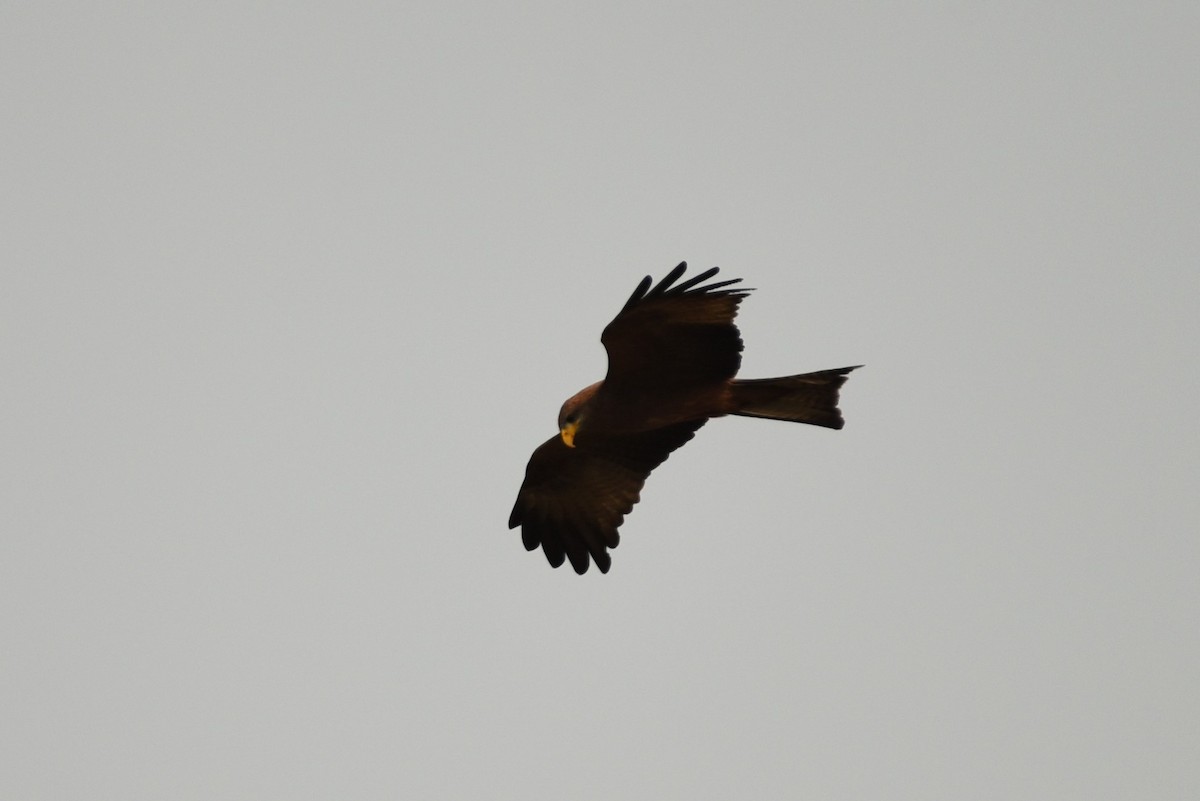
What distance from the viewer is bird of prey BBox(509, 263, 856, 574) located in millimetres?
8633

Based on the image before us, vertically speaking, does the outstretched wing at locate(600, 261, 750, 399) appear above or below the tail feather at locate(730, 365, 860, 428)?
above

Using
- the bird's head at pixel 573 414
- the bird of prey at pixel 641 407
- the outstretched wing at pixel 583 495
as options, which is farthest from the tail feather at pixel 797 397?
the outstretched wing at pixel 583 495

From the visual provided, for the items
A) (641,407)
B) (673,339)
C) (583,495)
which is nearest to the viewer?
(673,339)

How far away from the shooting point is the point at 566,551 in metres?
10.9

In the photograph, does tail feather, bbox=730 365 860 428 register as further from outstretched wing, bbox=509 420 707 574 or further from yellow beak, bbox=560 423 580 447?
outstretched wing, bbox=509 420 707 574

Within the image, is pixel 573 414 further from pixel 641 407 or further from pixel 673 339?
pixel 673 339

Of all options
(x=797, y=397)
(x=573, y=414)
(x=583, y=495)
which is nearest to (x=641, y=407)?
(x=573, y=414)

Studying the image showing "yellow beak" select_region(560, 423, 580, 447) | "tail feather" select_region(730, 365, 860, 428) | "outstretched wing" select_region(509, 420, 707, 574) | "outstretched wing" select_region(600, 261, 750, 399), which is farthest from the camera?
"outstretched wing" select_region(509, 420, 707, 574)

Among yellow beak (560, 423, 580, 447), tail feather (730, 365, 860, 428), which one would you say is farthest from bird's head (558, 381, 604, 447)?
tail feather (730, 365, 860, 428)

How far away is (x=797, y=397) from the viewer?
30.0 feet

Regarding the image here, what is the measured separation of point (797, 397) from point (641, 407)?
3.68 ft

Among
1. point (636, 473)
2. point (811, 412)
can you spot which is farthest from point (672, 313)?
point (636, 473)

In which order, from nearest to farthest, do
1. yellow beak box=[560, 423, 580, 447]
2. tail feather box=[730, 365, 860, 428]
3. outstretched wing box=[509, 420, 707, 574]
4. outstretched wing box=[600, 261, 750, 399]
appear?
outstretched wing box=[600, 261, 750, 399] → tail feather box=[730, 365, 860, 428] → yellow beak box=[560, 423, 580, 447] → outstretched wing box=[509, 420, 707, 574]

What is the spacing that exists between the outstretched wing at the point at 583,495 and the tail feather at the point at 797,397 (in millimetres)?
1486
